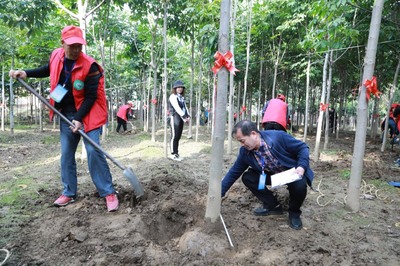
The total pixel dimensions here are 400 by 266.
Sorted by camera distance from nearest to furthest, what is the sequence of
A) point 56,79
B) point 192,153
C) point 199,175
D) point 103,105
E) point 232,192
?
point 56,79
point 103,105
point 232,192
point 199,175
point 192,153

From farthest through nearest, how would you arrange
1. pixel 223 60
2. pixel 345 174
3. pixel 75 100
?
pixel 345 174, pixel 75 100, pixel 223 60

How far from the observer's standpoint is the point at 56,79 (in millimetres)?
3102

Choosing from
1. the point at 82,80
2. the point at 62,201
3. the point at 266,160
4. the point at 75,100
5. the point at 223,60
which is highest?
the point at 223,60

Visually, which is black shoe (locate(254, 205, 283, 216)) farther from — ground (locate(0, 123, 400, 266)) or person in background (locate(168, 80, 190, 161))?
person in background (locate(168, 80, 190, 161))

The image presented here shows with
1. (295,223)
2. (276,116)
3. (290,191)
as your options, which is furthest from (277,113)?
(295,223)

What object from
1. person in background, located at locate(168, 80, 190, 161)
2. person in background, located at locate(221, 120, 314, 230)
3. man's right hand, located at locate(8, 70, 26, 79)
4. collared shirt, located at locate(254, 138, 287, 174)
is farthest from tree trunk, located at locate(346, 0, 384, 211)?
man's right hand, located at locate(8, 70, 26, 79)

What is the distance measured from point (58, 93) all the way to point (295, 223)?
114 inches

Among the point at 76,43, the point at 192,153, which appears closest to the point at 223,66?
the point at 76,43

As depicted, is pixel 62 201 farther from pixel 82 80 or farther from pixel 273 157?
pixel 273 157

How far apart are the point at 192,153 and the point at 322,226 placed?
5.25 m

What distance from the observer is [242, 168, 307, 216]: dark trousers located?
2.95 meters

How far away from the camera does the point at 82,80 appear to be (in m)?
3.10

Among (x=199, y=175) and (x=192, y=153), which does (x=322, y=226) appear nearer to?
(x=199, y=175)

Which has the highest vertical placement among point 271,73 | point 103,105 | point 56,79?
point 271,73
